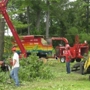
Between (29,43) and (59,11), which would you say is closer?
(29,43)

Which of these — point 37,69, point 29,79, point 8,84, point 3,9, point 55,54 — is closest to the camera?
point 8,84

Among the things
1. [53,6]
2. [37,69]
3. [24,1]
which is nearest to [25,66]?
[37,69]

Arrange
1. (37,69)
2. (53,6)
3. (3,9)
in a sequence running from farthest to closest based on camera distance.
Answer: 1. (53,6)
2. (3,9)
3. (37,69)

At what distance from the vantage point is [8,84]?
14.5 metres

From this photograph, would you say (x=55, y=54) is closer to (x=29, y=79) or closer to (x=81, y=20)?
(x=29, y=79)

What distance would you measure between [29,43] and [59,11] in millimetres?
28144

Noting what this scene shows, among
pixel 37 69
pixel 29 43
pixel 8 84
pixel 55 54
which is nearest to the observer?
pixel 8 84

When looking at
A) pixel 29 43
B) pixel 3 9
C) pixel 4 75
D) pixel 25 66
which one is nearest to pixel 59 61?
pixel 29 43

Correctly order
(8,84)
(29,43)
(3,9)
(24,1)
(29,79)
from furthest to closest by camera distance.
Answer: (24,1) → (29,43) → (3,9) → (29,79) → (8,84)

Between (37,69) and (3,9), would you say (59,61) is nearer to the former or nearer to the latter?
(3,9)

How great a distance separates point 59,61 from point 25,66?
14590mm

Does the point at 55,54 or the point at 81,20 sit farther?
the point at 81,20

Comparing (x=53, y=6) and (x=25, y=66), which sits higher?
(x=53, y=6)

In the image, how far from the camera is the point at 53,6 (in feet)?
169
